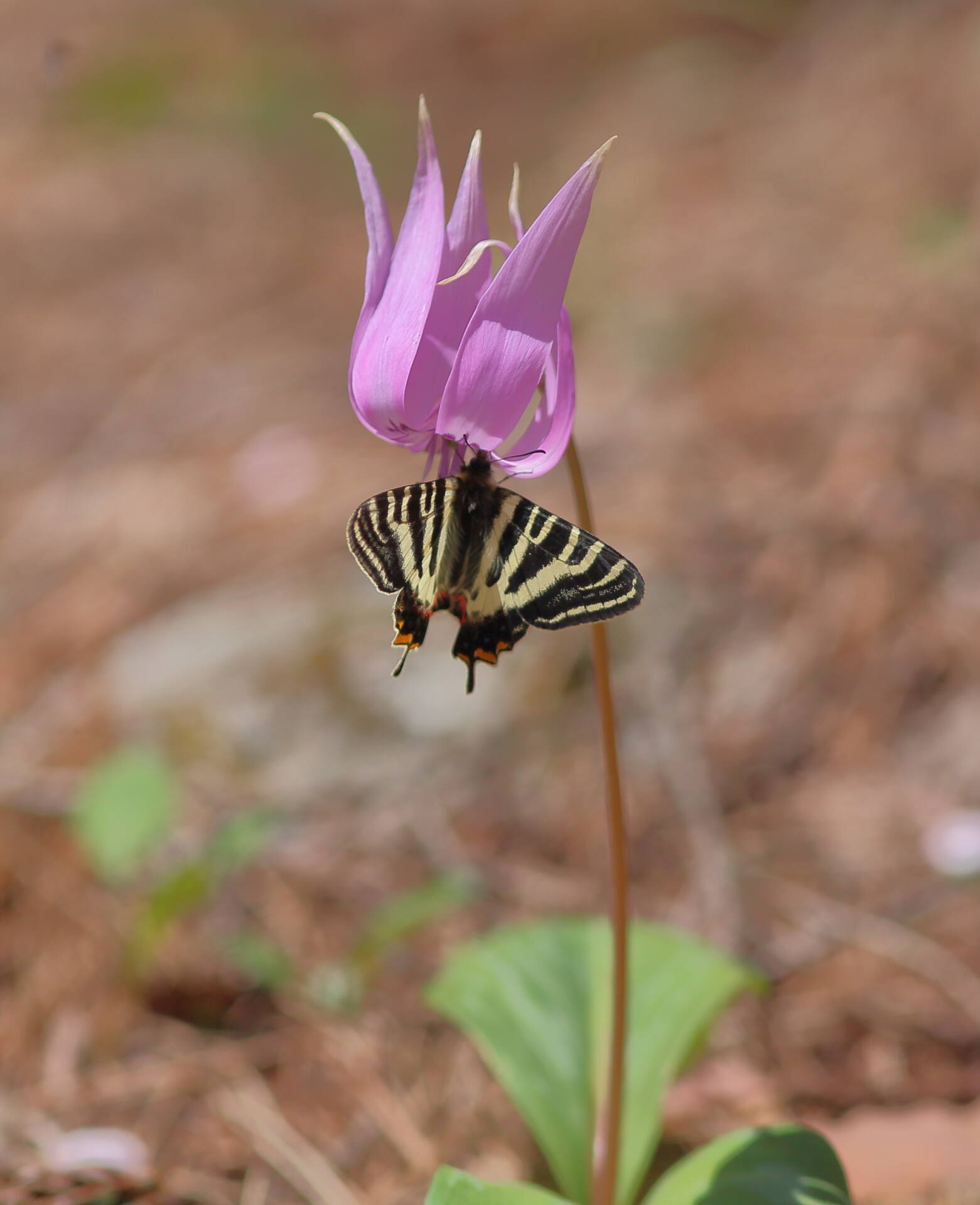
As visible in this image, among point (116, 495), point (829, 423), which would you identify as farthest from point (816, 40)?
point (116, 495)

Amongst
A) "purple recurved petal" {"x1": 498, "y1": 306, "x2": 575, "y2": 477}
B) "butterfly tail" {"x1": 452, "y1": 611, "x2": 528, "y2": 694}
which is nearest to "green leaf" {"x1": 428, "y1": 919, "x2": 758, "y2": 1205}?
"butterfly tail" {"x1": 452, "y1": 611, "x2": 528, "y2": 694}

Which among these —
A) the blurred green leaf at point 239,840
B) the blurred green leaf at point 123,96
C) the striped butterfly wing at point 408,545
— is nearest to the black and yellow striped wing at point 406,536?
the striped butterfly wing at point 408,545

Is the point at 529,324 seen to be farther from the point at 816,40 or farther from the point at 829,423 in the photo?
the point at 816,40

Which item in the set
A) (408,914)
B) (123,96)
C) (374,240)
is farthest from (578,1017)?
(123,96)

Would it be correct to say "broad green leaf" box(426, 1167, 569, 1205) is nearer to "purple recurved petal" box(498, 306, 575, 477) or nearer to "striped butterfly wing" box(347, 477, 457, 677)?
"striped butterfly wing" box(347, 477, 457, 677)

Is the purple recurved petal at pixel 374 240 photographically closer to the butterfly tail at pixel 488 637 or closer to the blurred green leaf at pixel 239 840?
the butterfly tail at pixel 488 637

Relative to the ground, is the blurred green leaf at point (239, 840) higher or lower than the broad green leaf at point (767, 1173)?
higher

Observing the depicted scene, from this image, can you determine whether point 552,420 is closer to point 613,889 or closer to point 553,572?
point 553,572
